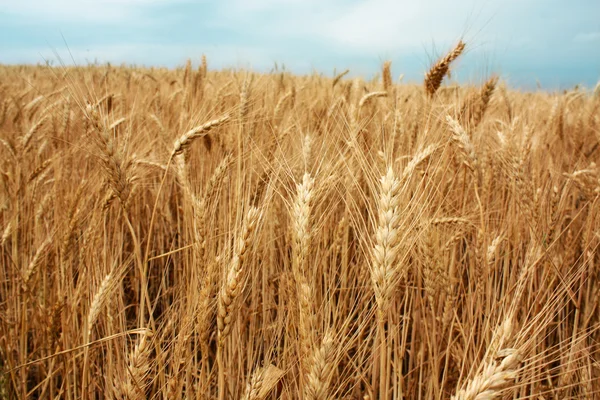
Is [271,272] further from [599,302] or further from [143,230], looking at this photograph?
[599,302]

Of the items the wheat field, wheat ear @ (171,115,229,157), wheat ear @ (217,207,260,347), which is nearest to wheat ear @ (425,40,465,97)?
the wheat field

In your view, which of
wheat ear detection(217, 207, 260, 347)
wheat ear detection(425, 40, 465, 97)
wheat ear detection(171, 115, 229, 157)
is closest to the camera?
wheat ear detection(217, 207, 260, 347)

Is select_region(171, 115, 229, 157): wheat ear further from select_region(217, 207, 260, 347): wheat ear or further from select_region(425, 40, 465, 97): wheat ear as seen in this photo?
select_region(425, 40, 465, 97): wheat ear

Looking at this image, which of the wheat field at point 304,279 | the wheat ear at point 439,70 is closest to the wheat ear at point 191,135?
the wheat field at point 304,279

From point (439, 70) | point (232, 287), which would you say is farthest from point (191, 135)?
point (439, 70)

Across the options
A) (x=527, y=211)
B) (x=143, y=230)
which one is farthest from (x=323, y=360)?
(x=143, y=230)

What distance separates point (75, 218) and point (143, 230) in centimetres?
114

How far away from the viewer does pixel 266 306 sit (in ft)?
5.05

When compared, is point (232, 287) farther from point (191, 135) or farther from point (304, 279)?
point (191, 135)

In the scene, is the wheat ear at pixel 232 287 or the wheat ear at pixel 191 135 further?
the wheat ear at pixel 191 135

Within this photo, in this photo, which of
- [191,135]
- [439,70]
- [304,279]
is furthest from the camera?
[439,70]

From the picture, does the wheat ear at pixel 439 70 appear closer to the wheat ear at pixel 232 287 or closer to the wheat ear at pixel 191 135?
the wheat ear at pixel 191 135

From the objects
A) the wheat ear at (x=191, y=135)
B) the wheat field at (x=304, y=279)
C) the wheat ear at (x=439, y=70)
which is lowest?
the wheat field at (x=304, y=279)

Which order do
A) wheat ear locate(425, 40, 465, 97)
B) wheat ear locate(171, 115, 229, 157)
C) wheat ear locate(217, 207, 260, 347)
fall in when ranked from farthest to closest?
wheat ear locate(425, 40, 465, 97) → wheat ear locate(171, 115, 229, 157) → wheat ear locate(217, 207, 260, 347)
